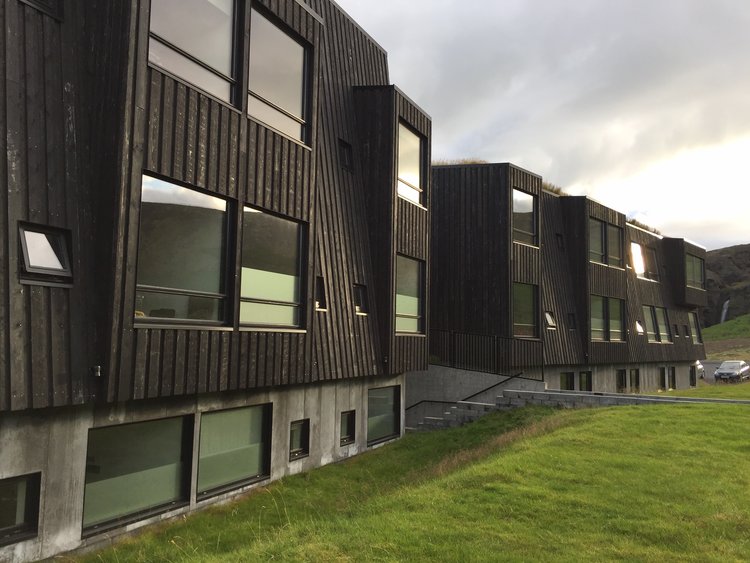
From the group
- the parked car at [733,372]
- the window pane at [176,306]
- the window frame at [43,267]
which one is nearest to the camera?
the window frame at [43,267]

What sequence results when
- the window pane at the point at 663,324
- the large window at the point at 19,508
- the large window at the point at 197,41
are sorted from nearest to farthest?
the large window at the point at 19,508 → the large window at the point at 197,41 → the window pane at the point at 663,324

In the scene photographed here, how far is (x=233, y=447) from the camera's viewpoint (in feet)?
35.0

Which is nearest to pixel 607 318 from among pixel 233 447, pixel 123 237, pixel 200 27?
pixel 233 447

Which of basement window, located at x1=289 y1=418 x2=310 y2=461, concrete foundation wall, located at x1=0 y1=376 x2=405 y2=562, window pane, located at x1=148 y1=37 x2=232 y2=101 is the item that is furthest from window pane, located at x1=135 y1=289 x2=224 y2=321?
basement window, located at x1=289 y1=418 x2=310 y2=461

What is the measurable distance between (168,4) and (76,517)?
728cm

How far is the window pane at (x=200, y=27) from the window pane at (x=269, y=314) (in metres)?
4.00

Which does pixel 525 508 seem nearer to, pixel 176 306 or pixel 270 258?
pixel 176 306

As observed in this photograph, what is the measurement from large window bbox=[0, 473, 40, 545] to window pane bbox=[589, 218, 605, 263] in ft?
79.2

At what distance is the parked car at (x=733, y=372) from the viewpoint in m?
36.8

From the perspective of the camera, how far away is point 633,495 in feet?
25.5

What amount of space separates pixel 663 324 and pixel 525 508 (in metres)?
30.1

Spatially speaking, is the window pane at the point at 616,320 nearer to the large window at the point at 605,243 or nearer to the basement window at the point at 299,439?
the large window at the point at 605,243

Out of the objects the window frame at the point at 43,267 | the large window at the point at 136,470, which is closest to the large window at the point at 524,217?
the large window at the point at 136,470

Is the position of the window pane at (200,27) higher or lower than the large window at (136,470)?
higher
